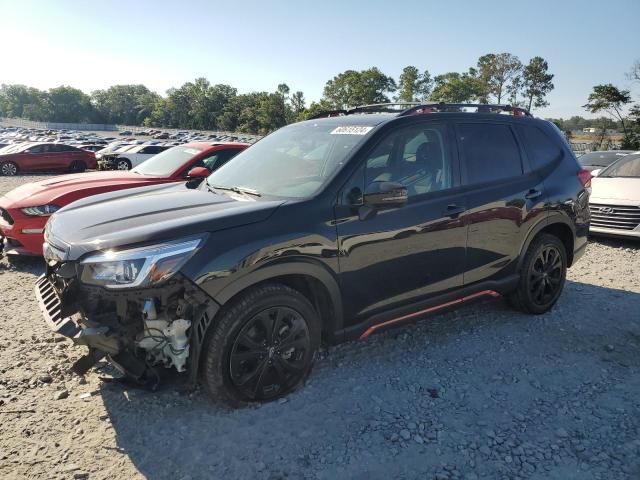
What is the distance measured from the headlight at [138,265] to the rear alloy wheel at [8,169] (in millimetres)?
21178

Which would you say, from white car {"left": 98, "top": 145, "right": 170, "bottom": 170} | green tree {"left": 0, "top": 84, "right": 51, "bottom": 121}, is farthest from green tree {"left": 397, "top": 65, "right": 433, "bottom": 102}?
green tree {"left": 0, "top": 84, "right": 51, "bottom": 121}

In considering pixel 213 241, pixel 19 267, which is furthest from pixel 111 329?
pixel 19 267

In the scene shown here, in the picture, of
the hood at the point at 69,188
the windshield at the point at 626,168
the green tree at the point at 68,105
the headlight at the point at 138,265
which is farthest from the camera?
the green tree at the point at 68,105

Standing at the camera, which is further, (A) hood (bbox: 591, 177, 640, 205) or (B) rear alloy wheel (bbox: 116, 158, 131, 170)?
(B) rear alloy wheel (bbox: 116, 158, 131, 170)

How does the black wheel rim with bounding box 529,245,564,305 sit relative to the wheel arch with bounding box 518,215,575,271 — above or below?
below

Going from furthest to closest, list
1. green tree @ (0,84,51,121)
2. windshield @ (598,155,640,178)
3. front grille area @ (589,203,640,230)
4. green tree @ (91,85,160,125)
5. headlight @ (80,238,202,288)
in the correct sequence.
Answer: green tree @ (91,85,160,125), green tree @ (0,84,51,121), windshield @ (598,155,640,178), front grille area @ (589,203,640,230), headlight @ (80,238,202,288)

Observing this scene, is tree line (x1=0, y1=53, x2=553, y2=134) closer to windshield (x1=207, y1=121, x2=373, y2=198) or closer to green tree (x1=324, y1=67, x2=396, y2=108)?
green tree (x1=324, y1=67, x2=396, y2=108)

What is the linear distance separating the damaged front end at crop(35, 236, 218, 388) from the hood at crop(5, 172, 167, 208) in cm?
345

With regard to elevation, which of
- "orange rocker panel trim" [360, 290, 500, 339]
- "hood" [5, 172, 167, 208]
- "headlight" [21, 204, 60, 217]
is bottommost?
"orange rocker panel trim" [360, 290, 500, 339]

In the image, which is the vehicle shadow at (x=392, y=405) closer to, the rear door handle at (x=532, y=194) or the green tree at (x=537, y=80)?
the rear door handle at (x=532, y=194)

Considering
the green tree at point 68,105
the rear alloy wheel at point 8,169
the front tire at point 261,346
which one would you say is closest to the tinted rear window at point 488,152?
the front tire at point 261,346

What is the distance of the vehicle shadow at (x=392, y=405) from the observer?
2.56 m

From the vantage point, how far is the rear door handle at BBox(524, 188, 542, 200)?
4.17 meters

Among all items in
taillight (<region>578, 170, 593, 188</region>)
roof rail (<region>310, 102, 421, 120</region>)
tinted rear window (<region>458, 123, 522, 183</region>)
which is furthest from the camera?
taillight (<region>578, 170, 593, 188</region>)
